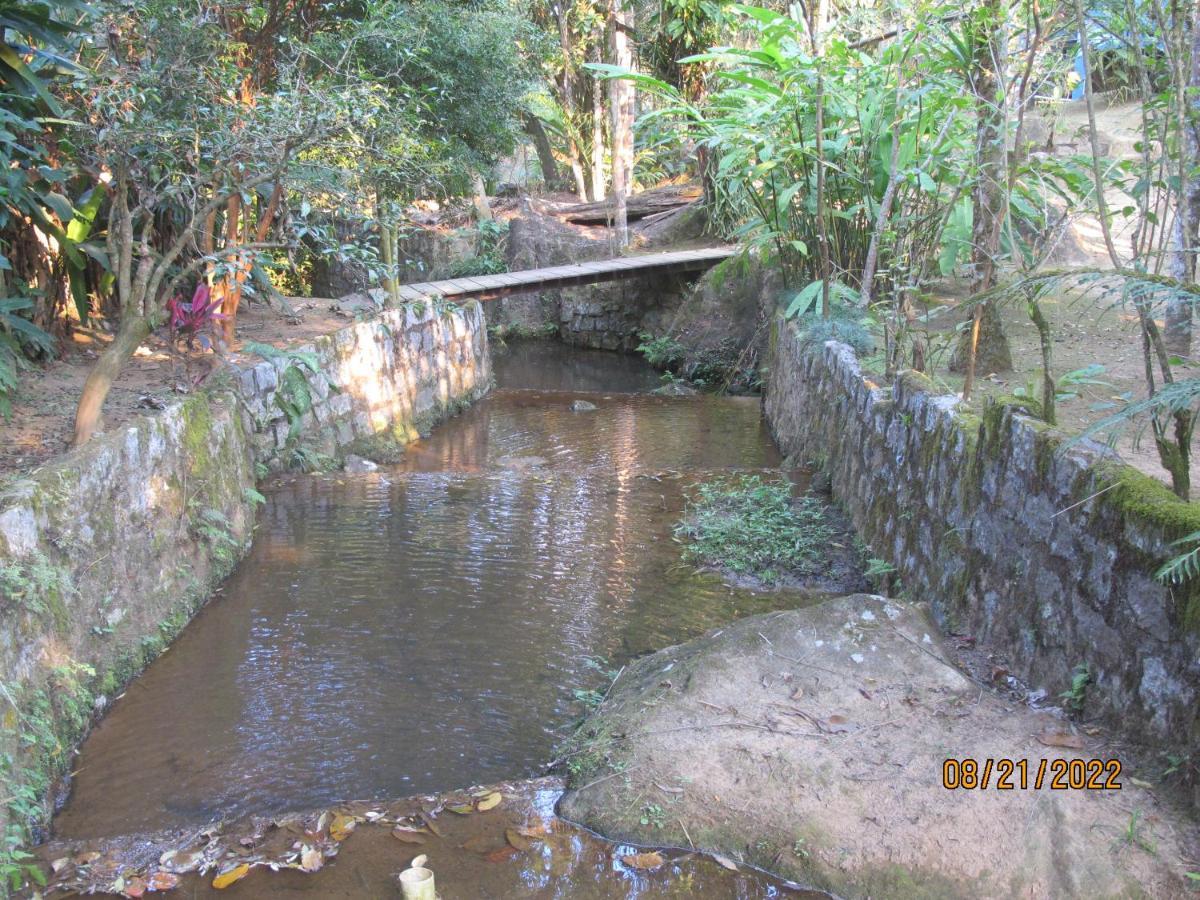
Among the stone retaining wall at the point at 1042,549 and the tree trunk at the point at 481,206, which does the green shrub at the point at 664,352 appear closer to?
the tree trunk at the point at 481,206

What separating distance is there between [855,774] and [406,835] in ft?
4.24

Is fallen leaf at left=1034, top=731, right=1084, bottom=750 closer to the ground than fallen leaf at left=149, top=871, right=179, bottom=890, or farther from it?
farther from it

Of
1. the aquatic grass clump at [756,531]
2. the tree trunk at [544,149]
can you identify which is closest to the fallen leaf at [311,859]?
the aquatic grass clump at [756,531]

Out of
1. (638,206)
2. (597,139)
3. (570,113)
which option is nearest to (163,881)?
(638,206)

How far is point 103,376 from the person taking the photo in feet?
14.8

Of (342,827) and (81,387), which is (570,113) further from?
(342,827)

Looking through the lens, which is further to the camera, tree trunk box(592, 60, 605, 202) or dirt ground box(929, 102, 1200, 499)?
tree trunk box(592, 60, 605, 202)

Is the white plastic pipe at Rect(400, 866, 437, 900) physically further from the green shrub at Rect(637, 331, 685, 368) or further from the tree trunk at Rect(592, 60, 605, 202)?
the tree trunk at Rect(592, 60, 605, 202)

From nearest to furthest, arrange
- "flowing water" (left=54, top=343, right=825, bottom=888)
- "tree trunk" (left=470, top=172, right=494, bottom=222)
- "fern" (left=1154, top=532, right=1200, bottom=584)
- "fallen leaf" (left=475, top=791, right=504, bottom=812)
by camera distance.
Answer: "fern" (left=1154, top=532, right=1200, bottom=584)
"fallen leaf" (left=475, top=791, right=504, bottom=812)
"flowing water" (left=54, top=343, right=825, bottom=888)
"tree trunk" (left=470, top=172, right=494, bottom=222)

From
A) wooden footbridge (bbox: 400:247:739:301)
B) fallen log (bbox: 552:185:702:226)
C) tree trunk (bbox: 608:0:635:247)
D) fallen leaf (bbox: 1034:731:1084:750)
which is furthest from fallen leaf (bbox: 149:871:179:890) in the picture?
fallen log (bbox: 552:185:702:226)

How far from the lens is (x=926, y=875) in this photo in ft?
8.11

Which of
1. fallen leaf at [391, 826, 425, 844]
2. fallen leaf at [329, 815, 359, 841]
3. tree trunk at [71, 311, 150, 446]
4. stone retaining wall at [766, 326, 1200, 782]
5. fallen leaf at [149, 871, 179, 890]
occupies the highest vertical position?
tree trunk at [71, 311, 150, 446]

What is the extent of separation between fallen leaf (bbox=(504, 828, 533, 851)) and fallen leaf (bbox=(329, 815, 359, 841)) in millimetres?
450

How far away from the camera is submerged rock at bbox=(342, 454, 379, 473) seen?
298 inches
